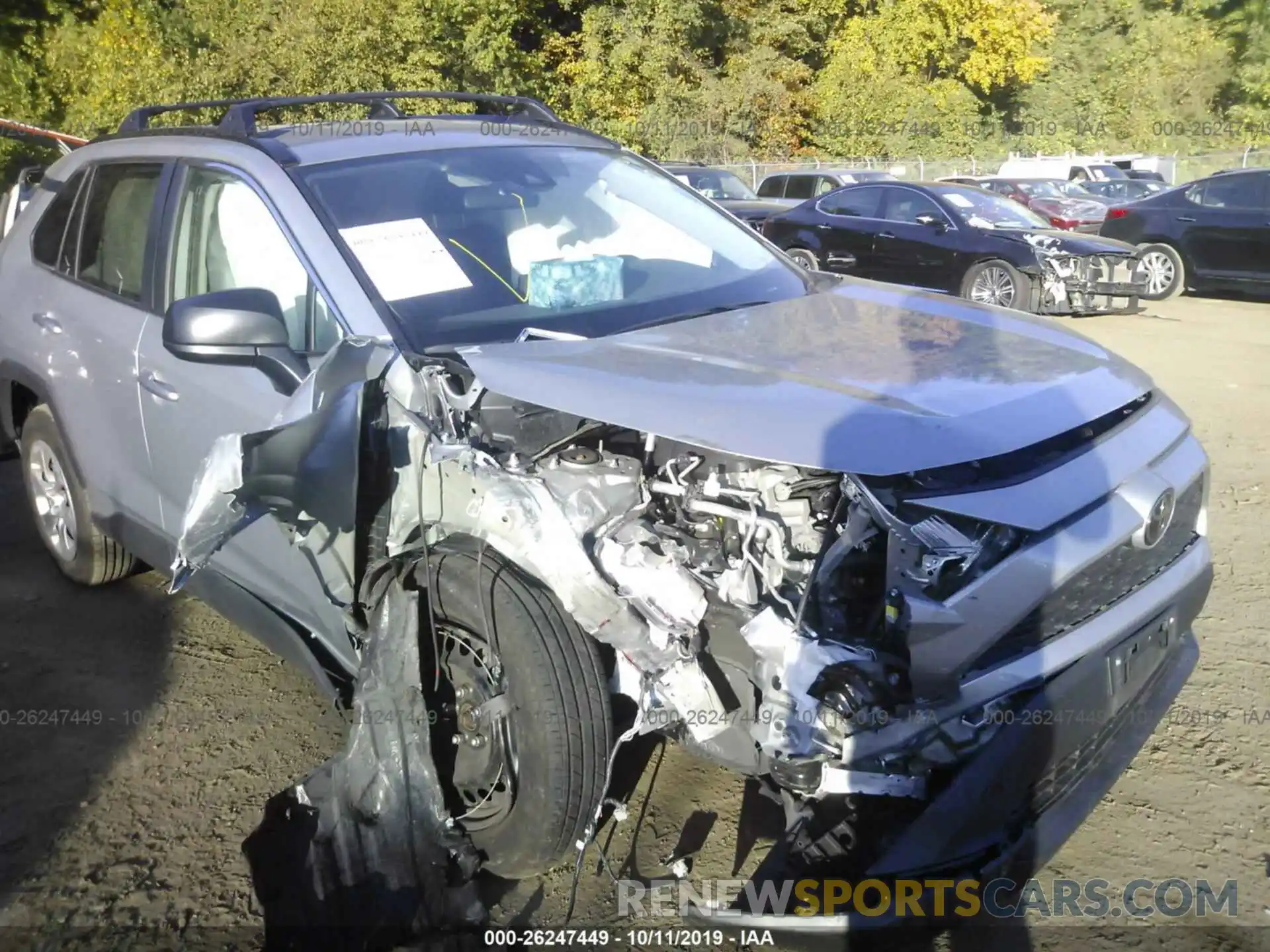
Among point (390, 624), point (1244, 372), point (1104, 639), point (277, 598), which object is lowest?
point (1244, 372)

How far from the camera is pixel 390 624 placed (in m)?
2.71

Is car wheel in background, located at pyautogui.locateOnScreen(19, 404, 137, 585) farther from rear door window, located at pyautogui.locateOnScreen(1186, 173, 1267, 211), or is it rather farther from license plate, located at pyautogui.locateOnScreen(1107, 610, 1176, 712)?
rear door window, located at pyautogui.locateOnScreen(1186, 173, 1267, 211)

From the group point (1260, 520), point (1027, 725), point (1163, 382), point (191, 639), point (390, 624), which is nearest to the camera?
point (1027, 725)

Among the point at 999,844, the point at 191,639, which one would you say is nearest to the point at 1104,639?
the point at 999,844

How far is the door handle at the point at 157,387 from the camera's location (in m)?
3.36

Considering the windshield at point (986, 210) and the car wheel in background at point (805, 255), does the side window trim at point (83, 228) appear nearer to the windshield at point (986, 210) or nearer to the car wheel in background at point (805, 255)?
the car wheel in background at point (805, 255)

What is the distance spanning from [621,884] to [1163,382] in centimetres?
682

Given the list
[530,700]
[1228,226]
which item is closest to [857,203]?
[1228,226]

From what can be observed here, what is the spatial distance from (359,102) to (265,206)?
3.59 feet

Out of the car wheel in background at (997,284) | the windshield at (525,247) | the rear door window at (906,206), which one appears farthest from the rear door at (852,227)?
the windshield at (525,247)

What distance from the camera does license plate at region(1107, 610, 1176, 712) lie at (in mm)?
2428

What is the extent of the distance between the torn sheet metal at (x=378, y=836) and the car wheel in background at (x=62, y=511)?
2.13 meters

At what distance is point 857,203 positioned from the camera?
12.3m

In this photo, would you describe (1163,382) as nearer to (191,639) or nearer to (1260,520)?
(1260,520)
